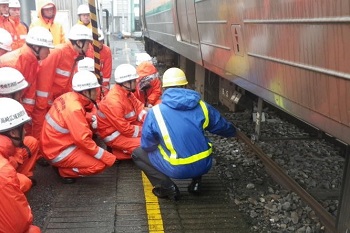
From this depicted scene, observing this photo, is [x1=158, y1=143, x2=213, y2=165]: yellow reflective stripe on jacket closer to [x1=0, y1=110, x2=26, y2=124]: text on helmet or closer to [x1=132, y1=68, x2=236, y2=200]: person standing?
[x1=132, y1=68, x2=236, y2=200]: person standing

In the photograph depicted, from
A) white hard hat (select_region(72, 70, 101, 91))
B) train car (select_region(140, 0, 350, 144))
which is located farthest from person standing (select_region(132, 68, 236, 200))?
white hard hat (select_region(72, 70, 101, 91))

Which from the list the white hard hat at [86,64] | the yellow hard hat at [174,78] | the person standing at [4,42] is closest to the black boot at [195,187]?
the yellow hard hat at [174,78]

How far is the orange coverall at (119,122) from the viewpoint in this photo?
14.6ft

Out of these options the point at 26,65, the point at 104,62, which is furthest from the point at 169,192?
the point at 104,62

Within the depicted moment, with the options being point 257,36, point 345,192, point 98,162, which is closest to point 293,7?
point 257,36

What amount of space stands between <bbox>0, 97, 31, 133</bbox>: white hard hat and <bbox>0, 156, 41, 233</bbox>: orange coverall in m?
0.53

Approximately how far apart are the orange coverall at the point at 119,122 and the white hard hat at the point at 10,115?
134 centimetres

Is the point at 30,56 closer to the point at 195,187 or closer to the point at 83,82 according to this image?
the point at 83,82

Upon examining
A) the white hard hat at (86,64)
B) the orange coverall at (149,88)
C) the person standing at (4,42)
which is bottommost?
the orange coverall at (149,88)

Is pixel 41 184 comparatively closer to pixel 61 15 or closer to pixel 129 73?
pixel 129 73

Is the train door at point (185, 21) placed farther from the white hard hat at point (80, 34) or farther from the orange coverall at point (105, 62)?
the white hard hat at point (80, 34)

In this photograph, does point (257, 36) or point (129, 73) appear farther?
point (129, 73)

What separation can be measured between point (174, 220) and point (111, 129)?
57.6 inches

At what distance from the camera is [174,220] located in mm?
3484
